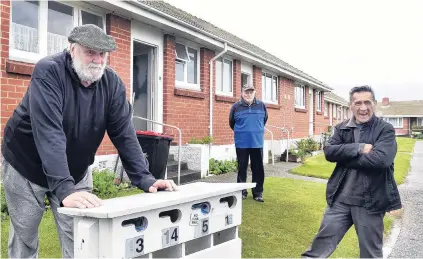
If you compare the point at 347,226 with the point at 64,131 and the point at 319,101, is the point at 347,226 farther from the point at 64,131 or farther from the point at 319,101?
the point at 319,101

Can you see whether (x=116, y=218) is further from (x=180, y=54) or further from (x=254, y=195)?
(x=180, y=54)

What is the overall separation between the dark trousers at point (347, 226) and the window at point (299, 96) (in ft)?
52.1

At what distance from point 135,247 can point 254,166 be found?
4.98m

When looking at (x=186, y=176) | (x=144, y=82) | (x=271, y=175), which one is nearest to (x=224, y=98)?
(x=271, y=175)

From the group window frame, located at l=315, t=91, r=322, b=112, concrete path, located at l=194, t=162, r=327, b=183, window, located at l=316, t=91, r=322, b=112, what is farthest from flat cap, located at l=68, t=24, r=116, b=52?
window, located at l=316, t=91, r=322, b=112

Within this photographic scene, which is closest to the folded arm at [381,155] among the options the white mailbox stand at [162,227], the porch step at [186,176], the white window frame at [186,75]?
the white mailbox stand at [162,227]

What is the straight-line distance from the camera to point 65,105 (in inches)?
93.9

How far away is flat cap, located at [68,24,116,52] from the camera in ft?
7.52

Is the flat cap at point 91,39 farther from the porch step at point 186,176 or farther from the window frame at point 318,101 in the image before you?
the window frame at point 318,101

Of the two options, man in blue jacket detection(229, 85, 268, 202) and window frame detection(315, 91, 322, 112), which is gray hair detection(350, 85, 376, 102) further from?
window frame detection(315, 91, 322, 112)

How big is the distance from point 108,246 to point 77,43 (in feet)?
4.23

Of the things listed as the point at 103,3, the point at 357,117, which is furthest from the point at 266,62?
the point at 357,117

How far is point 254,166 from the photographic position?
6.59 meters

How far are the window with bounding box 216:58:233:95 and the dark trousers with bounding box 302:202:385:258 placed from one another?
8.35m
